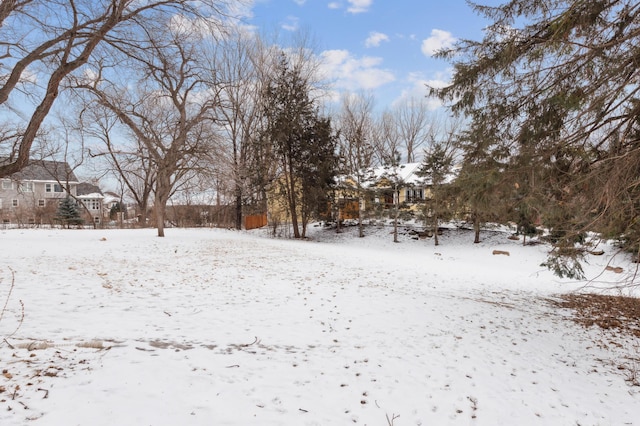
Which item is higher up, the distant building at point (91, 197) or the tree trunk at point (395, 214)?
the distant building at point (91, 197)

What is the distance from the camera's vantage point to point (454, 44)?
215 inches

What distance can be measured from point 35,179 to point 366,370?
44522mm

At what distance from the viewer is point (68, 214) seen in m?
24.7

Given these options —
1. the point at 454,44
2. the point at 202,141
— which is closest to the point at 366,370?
the point at 454,44

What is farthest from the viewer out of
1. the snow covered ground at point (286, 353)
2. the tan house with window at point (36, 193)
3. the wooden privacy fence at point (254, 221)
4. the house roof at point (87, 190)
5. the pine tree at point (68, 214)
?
the house roof at point (87, 190)

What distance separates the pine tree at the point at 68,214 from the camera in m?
23.2

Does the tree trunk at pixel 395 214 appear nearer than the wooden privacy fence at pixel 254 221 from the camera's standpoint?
Yes

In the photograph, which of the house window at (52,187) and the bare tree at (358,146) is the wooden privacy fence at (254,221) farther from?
the house window at (52,187)

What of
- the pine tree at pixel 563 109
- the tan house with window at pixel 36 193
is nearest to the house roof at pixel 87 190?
the tan house with window at pixel 36 193

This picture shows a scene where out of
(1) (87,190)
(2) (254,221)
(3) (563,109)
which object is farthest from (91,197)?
(3) (563,109)

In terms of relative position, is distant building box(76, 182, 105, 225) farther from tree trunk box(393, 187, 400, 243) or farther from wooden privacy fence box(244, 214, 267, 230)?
tree trunk box(393, 187, 400, 243)

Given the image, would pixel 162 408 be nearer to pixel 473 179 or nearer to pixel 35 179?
pixel 473 179

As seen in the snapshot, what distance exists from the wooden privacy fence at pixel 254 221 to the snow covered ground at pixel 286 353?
53.0 feet

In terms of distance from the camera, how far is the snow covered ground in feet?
9.14
